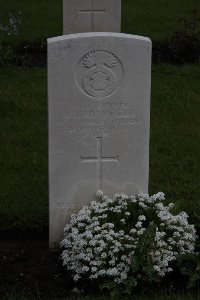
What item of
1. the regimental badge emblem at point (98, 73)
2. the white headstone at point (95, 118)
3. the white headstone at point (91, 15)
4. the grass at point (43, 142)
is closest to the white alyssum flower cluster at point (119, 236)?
the white headstone at point (95, 118)

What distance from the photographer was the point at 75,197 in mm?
5492

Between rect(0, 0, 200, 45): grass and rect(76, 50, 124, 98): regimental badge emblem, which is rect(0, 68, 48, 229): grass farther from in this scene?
rect(0, 0, 200, 45): grass

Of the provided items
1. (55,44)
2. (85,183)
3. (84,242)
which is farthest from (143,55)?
(84,242)

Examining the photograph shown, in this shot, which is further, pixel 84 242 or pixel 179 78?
pixel 179 78

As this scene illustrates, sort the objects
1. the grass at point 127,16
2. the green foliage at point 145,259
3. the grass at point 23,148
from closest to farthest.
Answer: the green foliage at point 145,259 → the grass at point 23,148 → the grass at point 127,16

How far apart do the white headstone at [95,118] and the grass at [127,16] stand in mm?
7145

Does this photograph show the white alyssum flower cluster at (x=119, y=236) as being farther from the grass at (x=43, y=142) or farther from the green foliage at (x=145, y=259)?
the grass at (x=43, y=142)

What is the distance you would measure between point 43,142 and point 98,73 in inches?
115

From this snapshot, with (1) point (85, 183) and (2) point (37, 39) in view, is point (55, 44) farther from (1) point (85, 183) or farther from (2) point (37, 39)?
(2) point (37, 39)

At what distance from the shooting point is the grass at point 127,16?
12.9m

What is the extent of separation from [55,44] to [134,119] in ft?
2.65

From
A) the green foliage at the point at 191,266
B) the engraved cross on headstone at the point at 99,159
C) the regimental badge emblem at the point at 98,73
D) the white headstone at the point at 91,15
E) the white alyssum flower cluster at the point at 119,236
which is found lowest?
the green foliage at the point at 191,266

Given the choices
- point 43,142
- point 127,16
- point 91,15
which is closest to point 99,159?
point 43,142

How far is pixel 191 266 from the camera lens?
4934mm
